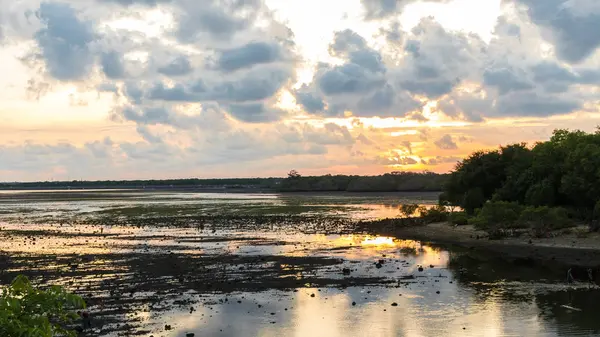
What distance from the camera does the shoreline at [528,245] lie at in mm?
45562

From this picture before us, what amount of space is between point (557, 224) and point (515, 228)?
4.58 meters

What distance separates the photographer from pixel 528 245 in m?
53.4

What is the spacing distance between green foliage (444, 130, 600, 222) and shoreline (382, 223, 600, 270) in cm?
833

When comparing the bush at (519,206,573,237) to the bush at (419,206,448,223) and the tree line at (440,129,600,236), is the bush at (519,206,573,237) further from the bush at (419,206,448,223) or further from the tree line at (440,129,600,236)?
the bush at (419,206,448,223)

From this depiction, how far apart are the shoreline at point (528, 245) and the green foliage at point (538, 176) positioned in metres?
8.33

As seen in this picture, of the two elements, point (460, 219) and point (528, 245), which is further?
point (460, 219)

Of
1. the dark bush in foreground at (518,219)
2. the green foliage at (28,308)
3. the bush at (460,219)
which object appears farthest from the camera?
the bush at (460,219)

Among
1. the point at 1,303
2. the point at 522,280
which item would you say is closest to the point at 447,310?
the point at 522,280

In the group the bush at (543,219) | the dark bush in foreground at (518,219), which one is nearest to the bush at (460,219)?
the dark bush in foreground at (518,219)

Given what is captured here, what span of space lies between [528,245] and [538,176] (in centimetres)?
1867

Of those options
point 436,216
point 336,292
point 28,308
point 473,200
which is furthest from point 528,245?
point 28,308

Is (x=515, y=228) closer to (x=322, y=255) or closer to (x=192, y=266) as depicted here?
(x=322, y=255)

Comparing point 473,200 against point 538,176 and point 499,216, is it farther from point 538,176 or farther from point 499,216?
point 499,216

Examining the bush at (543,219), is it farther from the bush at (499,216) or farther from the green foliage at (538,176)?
the green foliage at (538,176)
